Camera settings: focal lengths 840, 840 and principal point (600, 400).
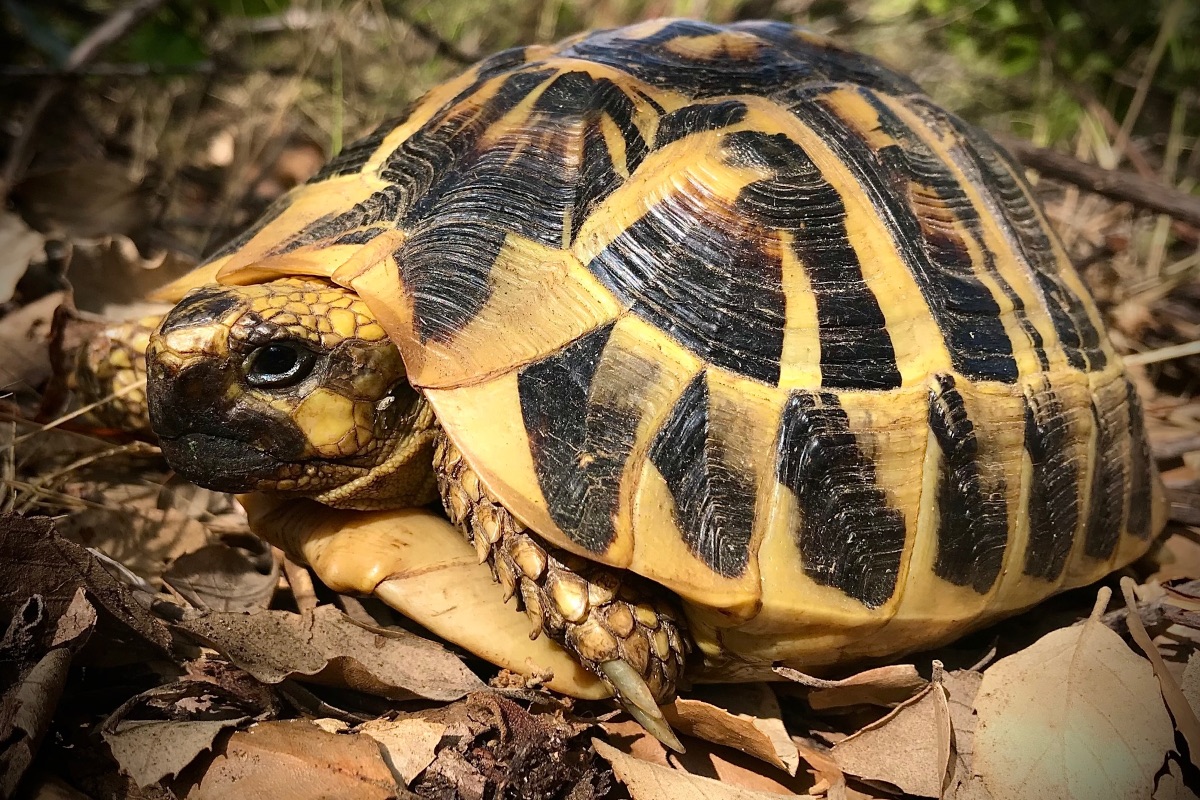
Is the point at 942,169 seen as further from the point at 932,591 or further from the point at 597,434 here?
the point at 597,434

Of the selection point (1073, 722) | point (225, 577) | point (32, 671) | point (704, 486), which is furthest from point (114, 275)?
point (1073, 722)

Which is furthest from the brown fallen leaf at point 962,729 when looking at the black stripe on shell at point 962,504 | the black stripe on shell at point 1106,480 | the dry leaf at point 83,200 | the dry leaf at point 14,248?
the dry leaf at point 83,200

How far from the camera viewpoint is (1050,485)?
201 cm

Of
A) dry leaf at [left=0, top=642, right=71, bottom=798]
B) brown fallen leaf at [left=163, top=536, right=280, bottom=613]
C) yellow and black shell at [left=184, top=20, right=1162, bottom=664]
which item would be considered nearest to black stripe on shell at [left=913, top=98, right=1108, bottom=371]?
yellow and black shell at [left=184, top=20, right=1162, bottom=664]

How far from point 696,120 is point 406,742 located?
147 centimetres

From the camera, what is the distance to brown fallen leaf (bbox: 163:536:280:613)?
2016 millimetres

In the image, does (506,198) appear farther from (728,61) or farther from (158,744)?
(158,744)

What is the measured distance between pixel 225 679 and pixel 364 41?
386 centimetres

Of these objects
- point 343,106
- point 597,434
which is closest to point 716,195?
point 597,434

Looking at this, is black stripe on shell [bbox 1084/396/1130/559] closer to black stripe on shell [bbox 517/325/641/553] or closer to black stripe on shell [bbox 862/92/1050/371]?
black stripe on shell [bbox 862/92/1050/371]

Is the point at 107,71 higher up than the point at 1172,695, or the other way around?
the point at 107,71

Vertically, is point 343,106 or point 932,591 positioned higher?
point 343,106

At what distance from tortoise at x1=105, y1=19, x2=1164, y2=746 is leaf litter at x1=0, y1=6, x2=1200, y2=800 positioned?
0.13 m

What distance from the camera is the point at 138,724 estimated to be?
157 centimetres
